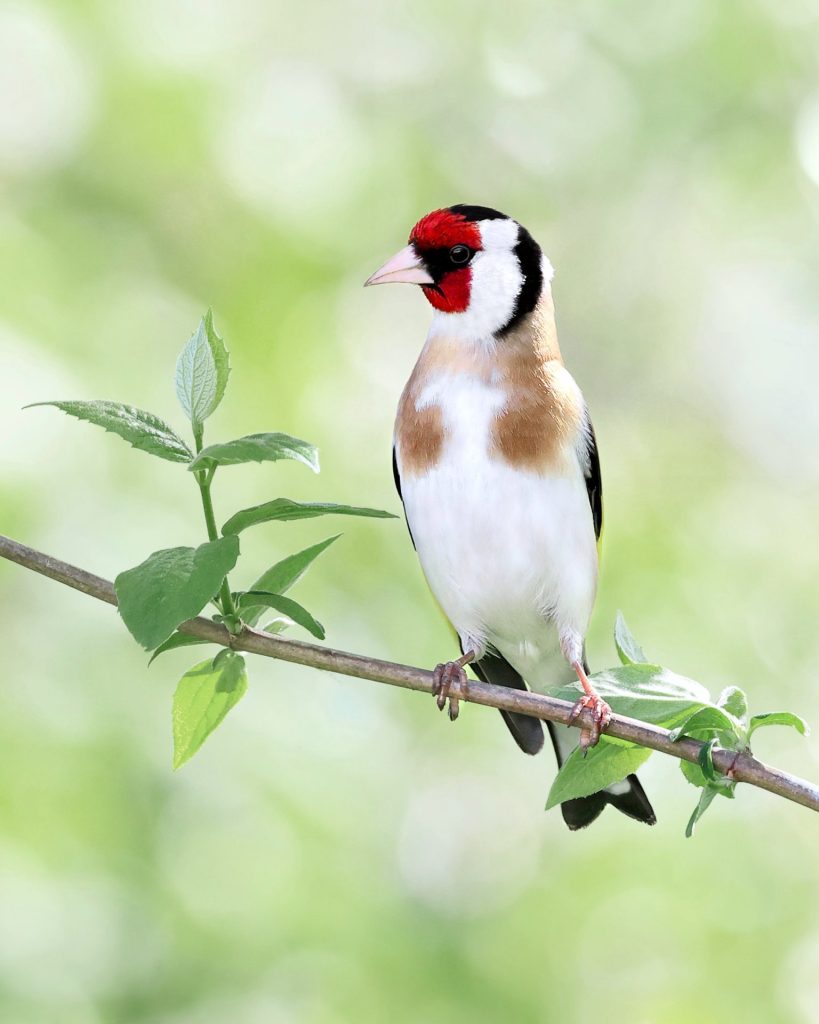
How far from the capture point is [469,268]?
10.1ft

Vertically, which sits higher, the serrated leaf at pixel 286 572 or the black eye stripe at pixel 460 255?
the black eye stripe at pixel 460 255

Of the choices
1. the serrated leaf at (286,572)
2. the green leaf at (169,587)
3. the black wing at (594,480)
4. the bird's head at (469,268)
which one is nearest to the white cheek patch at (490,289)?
the bird's head at (469,268)

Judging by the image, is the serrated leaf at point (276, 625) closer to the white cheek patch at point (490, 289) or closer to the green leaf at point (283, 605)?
the green leaf at point (283, 605)

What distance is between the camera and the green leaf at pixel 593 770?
1.83m

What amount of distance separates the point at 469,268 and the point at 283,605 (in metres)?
1.55

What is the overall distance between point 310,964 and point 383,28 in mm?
4397

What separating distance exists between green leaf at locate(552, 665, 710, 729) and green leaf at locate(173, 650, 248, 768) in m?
0.47

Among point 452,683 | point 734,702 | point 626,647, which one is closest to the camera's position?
point 734,702

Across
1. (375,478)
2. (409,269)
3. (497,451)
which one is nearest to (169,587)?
(497,451)

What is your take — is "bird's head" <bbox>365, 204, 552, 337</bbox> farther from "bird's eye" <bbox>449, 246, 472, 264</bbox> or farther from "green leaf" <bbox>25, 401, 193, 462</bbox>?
"green leaf" <bbox>25, 401, 193, 462</bbox>

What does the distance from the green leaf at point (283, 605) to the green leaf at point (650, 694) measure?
375 millimetres

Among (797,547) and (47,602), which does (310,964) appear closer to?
(47,602)

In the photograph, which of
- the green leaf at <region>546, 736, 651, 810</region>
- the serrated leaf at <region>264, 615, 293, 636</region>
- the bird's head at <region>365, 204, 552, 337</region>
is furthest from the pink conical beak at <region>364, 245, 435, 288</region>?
the green leaf at <region>546, 736, 651, 810</region>

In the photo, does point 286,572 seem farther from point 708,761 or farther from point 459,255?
point 459,255
